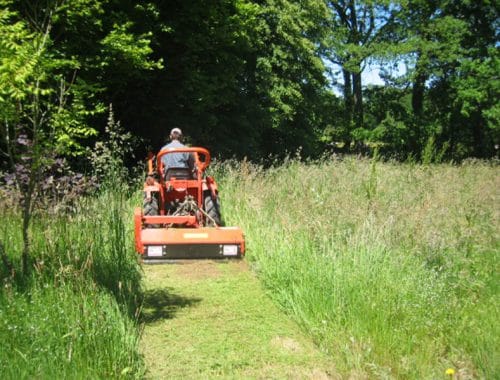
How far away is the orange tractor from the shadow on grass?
29.4 inches

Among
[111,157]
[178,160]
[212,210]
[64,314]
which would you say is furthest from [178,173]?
[64,314]

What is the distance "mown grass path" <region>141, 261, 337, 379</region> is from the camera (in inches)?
157

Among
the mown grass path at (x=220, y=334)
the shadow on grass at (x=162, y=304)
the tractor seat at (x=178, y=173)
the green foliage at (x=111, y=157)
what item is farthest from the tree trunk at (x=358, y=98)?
the shadow on grass at (x=162, y=304)

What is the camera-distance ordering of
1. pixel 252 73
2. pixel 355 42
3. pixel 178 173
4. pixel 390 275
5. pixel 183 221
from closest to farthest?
pixel 390 275
pixel 183 221
pixel 178 173
pixel 252 73
pixel 355 42

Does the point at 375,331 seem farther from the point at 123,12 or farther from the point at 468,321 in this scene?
the point at 123,12

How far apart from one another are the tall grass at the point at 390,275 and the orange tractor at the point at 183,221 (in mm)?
517

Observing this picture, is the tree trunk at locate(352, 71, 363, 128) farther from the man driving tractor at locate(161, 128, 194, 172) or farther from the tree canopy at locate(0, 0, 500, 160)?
the man driving tractor at locate(161, 128, 194, 172)

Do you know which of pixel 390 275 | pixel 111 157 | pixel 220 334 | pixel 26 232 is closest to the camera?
pixel 26 232

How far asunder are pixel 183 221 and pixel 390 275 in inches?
128

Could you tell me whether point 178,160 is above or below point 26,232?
above

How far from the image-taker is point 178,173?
779 centimetres

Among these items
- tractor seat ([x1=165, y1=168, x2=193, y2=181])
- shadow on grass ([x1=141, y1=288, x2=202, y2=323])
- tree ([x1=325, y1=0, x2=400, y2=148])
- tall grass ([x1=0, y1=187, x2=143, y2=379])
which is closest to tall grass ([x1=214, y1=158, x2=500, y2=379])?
shadow on grass ([x1=141, y1=288, x2=202, y2=323])

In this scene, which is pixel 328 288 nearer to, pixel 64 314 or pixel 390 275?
pixel 390 275

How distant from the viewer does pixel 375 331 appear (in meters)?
4.16
